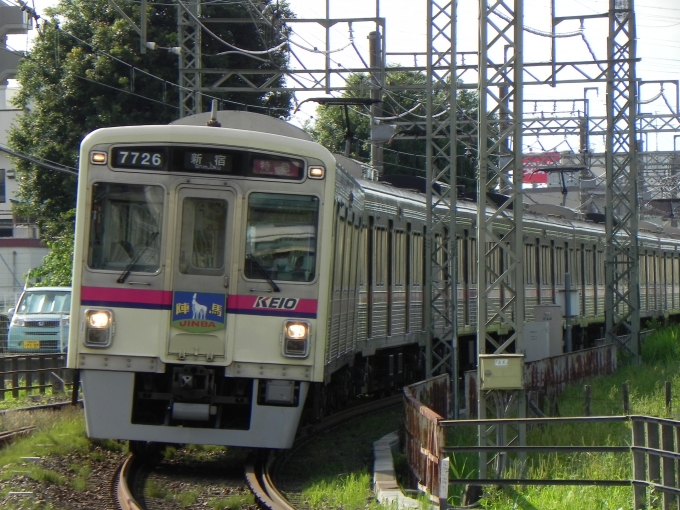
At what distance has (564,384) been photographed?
656 inches

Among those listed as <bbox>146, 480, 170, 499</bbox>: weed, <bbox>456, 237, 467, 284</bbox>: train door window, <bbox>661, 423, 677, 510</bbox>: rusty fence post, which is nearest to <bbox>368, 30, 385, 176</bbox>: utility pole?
<bbox>456, 237, 467, 284</bbox>: train door window

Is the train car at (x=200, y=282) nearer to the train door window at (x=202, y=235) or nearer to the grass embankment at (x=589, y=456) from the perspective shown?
the train door window at (x=202, y=235)

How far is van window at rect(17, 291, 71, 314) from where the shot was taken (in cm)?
2334

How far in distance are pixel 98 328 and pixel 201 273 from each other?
100 centimetres

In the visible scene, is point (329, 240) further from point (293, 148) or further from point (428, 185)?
point (428, 185)

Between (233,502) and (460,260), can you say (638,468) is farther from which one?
(460,260)

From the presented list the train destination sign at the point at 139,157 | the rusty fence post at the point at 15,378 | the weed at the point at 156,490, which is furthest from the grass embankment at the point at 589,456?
the rusty fence post at the point at 15,378

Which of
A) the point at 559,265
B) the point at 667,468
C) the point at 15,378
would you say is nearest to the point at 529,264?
the point at 559,265

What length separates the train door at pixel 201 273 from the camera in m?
9.70

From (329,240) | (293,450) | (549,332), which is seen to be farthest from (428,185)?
(329,240)

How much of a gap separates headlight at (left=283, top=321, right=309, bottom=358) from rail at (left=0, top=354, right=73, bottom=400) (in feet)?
24.2

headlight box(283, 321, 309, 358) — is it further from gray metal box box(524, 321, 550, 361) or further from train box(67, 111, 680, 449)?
gray metal box box(524, 321, 550, 361)

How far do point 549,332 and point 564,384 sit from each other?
6.20ft

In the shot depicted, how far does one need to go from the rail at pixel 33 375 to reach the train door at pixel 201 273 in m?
7.06
